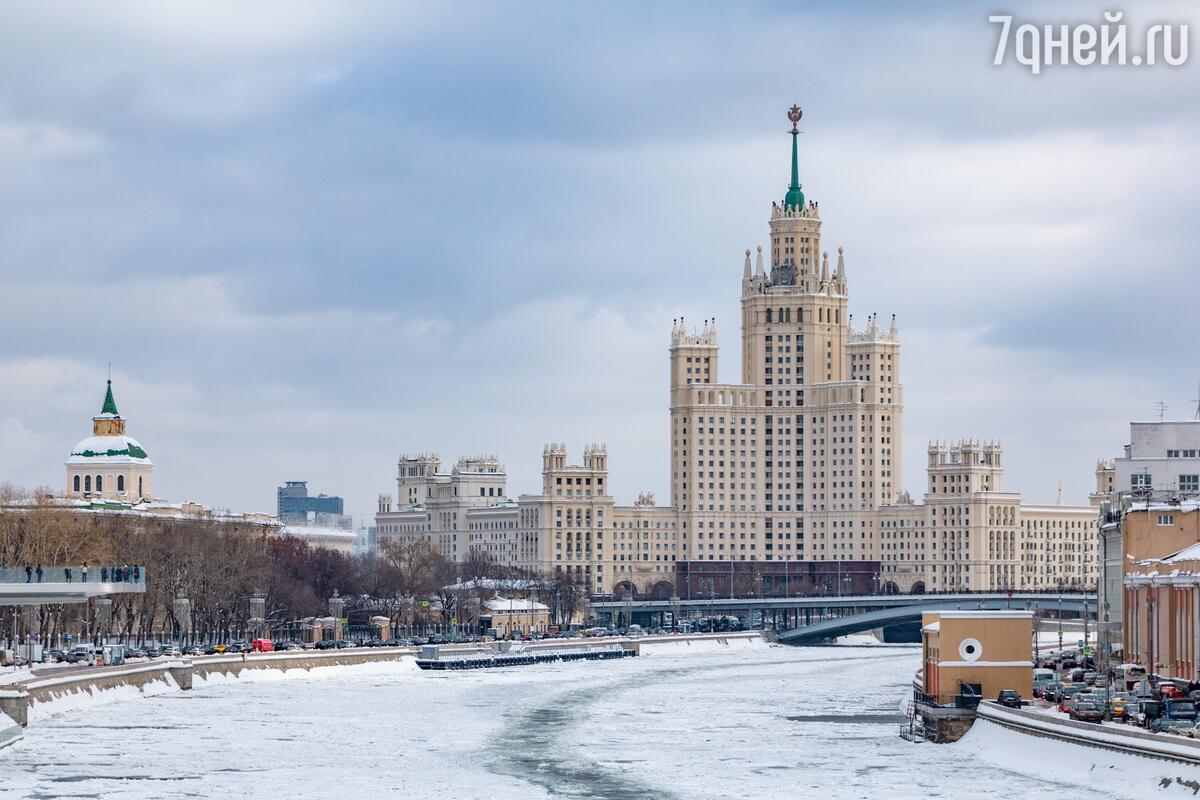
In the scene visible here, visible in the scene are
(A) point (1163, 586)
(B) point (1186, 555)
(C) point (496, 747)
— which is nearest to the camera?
(C) point (496, 747)

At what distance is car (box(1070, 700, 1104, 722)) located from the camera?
90.3m

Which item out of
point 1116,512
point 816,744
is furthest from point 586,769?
point 1116,512

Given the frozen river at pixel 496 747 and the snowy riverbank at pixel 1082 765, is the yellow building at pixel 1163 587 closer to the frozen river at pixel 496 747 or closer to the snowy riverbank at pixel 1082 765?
the frozen river at pixel 496 747

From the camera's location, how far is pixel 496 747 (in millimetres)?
105312

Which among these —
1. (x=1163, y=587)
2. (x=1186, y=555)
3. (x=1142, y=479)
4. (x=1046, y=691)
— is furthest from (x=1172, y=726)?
(x=1142, y=479)

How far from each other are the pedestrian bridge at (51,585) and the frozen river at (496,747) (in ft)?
18.8

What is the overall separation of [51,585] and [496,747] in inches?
1010

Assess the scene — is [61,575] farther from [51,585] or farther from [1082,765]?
Answer: [1082,765]

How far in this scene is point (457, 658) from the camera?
609 feet

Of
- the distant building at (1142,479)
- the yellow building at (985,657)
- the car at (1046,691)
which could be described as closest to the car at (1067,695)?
the car at (1046,691)

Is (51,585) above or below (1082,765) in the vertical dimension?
above

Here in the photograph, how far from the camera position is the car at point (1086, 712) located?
9031cm

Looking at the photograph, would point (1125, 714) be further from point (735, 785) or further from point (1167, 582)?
point (1167, 582)

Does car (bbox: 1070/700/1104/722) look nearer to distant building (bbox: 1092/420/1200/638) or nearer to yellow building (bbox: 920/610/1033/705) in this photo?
yellow building (bbox: 920/610/1033/705)
